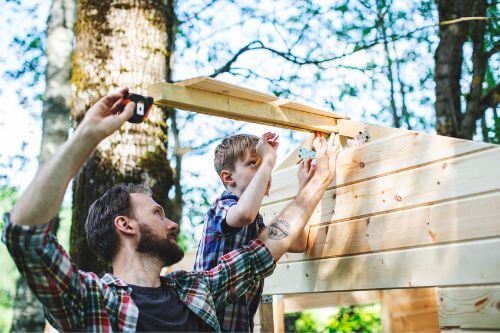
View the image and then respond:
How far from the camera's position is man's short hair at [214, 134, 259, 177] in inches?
108

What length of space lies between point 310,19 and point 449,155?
702 centimetres

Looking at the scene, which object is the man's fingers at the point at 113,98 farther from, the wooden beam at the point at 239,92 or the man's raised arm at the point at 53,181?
the wooden beam at the point at 239,92

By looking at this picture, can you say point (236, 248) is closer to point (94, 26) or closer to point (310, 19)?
point (94, 26)

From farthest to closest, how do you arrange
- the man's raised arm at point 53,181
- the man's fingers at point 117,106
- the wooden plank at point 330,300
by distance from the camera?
1. the wooden plank at point 330,300
2. the man's fingers at point 117,106
3. the man's raised arm at point 53,181

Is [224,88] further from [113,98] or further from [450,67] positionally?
[450,67]

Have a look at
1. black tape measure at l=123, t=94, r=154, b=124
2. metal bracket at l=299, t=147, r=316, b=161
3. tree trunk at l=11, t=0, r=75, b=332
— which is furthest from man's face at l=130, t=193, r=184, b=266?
tree trunk at l=11, t=0, r=75, b=332

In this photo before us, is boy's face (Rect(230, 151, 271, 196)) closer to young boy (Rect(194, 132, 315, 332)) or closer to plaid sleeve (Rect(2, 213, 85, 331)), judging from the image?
young boy (Rect(194, 132, 315, 332))

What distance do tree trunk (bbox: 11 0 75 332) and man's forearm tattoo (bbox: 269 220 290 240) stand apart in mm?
4623

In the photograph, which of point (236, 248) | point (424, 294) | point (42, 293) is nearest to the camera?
point (42, 293)

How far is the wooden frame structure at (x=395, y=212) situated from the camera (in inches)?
88.0

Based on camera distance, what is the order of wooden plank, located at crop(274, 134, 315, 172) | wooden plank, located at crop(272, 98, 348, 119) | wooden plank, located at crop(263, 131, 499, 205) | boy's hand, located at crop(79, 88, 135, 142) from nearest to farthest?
boy's hand, located at crop(79, 88, 135, 142) → wooden plank, located at crop(263, 131, 499, 205) → wooden plank, located at crop(272, 98, 348, 119) → wooden plank, located at crop(274, 134, 315, 172)

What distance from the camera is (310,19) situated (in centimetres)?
903

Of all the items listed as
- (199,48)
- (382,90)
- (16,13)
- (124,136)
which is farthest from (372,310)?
(16,13)

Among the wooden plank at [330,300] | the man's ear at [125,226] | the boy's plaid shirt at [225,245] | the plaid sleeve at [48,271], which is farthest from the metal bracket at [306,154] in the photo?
the wooden plank at [330,300]
